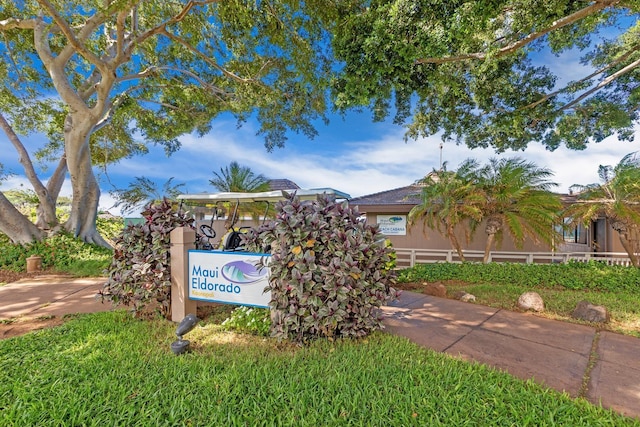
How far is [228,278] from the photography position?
3602 mm

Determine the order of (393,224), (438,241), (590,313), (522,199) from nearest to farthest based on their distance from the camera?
(590,313) → (522,199) → (438,241) → (393,224)

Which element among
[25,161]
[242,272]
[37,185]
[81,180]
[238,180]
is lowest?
[242,272]

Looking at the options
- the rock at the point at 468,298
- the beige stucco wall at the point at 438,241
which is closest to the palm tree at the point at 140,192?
the beige stucco wall at the point at 438,241

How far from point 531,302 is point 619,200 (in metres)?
3.74

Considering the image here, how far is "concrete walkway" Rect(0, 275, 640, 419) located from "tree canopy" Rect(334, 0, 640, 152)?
3.93m

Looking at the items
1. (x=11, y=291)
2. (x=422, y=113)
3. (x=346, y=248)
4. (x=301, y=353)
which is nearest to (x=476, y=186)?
(x=422, y=113)

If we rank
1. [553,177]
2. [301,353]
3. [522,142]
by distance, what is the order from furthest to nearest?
[522,142]
[553,177]
[301,353]

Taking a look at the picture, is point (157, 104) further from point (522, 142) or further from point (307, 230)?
point (522, 142)

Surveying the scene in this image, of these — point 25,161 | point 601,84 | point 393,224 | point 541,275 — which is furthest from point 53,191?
point 601,84

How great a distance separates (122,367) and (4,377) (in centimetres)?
94

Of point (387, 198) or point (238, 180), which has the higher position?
point (238, 180)

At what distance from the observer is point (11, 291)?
18.7ft

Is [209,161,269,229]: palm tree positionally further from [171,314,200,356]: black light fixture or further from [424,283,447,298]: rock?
[171,314,200,356]: black light fixture

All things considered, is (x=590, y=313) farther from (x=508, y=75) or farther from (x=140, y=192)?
(x=140, y=192)
